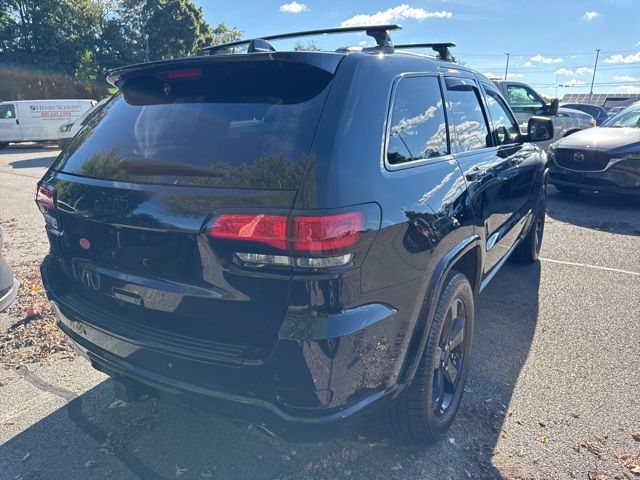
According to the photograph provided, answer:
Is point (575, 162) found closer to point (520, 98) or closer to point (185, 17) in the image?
point (520, 98)

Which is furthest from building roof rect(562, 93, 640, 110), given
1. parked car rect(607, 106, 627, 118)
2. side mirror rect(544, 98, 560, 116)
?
side mirror rect(544, 98, 560, 116)

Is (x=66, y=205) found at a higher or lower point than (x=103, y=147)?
lower

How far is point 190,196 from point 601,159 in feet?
24.9

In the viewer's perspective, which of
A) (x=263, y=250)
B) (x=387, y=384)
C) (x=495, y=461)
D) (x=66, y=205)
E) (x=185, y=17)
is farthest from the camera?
(x=185, y=17)

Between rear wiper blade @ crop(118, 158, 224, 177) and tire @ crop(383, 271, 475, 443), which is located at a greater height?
rear wiper blade @ crop(118, 158, 224, 177)

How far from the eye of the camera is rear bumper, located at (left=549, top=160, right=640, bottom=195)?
7.36 metres

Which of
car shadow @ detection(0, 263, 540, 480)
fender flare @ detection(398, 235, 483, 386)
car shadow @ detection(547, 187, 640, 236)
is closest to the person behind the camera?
fender flare @ detection(398, 235, 483, 386)

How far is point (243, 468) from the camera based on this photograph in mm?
2348

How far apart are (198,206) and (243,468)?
1.34 metres

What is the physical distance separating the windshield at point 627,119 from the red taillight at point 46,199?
352 inches

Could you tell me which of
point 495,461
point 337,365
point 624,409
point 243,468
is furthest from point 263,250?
point 624,409

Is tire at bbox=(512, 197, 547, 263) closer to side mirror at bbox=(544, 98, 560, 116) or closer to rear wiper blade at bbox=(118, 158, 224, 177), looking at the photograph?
rear wiper blade at bbox=(118, 158, 224, 177)

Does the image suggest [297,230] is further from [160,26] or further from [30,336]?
[160,26]

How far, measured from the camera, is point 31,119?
63.1 ft
